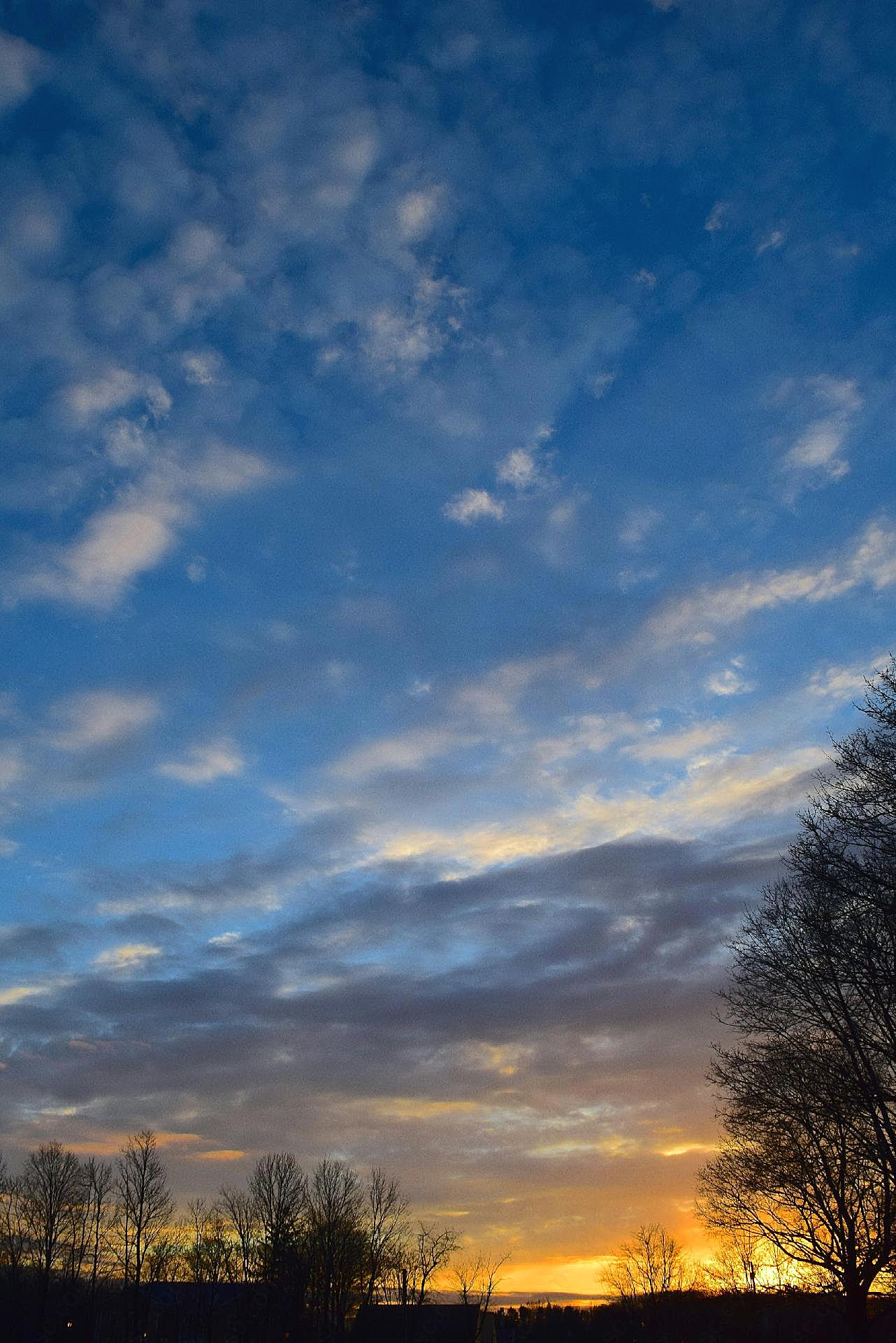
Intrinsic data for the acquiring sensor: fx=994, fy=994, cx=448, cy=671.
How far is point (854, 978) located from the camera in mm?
24750

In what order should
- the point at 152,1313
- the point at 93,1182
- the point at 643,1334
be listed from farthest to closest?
the point at 643,1334 < the point at 152,1313 < the point at 93,1182

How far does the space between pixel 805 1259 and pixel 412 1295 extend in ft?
323

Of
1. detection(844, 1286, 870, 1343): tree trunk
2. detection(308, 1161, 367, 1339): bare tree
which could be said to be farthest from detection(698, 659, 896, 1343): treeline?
detection(308, 1161, 367, 1339): bare tree

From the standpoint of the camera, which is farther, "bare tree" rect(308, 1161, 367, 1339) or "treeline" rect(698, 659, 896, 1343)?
"bare tree" rect(308, 1161, 367, 1339)

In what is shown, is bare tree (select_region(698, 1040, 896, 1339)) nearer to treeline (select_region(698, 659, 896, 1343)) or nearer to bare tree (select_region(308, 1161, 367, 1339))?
treeline (select_region(698, 659, 896, 1343))

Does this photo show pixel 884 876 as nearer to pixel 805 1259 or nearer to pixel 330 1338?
pixel 805 1259

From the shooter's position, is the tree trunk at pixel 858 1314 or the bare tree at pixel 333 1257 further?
the bare tree at pixel 333 1257

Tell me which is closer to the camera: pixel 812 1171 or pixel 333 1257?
pixel 812 1171

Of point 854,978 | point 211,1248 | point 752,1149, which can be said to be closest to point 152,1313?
point 211,1248

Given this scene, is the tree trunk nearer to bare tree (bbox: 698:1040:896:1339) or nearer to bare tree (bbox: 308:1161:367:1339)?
bare tree (bbox: 698:1040:896:1339)

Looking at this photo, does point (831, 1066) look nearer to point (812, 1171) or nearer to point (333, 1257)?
point (812, 1171)

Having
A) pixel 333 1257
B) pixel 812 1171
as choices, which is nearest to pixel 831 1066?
pixel 812 1171

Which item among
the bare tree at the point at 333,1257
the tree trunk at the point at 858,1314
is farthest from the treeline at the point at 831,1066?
the bare tree at the point at 333,1257

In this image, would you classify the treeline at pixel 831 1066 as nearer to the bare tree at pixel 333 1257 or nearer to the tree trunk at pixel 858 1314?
the tree trunk at pixel 858 1314
